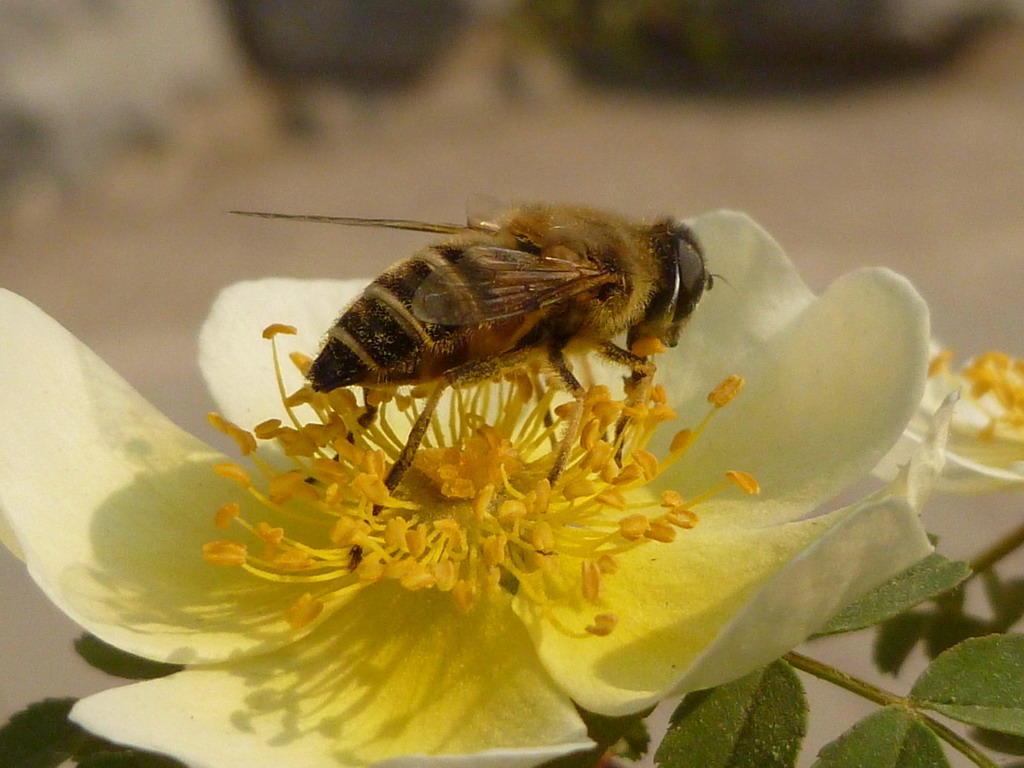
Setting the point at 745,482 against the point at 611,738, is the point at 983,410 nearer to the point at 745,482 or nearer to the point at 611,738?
the point at 745,482

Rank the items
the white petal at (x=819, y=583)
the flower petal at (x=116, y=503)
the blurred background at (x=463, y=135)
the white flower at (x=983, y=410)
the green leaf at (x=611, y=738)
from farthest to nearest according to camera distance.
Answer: the blurred background at (x=463, y=135) < the white flower at (x=983, y=410) < the flower petal at (x=116, y=503) < the green leaf at (x=611, y=738) < the white petal at (x=819, y=583)

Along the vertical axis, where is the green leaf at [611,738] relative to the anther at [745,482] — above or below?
below

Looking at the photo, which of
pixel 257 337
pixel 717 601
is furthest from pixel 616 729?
pixel 257 337

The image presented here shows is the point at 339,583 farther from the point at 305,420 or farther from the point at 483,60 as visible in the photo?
the point at 483,60

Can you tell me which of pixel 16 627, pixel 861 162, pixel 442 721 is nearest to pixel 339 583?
pixel 442 721

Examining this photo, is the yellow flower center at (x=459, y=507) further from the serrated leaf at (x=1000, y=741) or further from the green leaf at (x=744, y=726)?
the serrated leaf at (x=1000, y=741)

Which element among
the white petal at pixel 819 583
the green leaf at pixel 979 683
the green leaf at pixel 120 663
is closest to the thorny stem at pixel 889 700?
the green leaf at pixel 979 683
